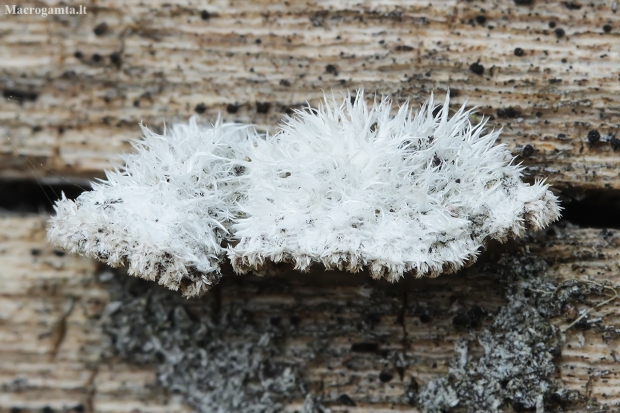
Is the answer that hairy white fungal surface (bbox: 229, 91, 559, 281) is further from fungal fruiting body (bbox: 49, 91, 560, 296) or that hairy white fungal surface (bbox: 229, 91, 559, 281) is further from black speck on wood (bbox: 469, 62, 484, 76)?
black speck on wood (bbox: 469, 62, 484, 76)

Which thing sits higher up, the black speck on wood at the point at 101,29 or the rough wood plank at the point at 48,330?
the black speck on wood at the point at 101,29

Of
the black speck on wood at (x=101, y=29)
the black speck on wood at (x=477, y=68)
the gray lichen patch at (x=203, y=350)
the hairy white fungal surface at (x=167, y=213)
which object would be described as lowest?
the gray lichen patch at (x=203, y=350)

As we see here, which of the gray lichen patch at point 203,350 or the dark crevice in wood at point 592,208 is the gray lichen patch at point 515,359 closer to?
the dark crevice in wood at point 592,208

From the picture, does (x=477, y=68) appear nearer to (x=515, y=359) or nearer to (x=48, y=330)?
(x=515, y=359)

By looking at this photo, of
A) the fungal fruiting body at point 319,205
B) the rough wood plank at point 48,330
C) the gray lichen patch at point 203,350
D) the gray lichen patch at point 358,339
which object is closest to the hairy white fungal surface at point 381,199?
the fungal fruiting body at point 319,205

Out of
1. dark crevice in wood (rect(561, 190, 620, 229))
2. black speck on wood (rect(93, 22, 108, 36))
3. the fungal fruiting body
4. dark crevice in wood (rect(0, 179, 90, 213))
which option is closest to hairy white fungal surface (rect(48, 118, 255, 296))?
the fungal fruiting body

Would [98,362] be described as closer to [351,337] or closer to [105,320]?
[105,320]
